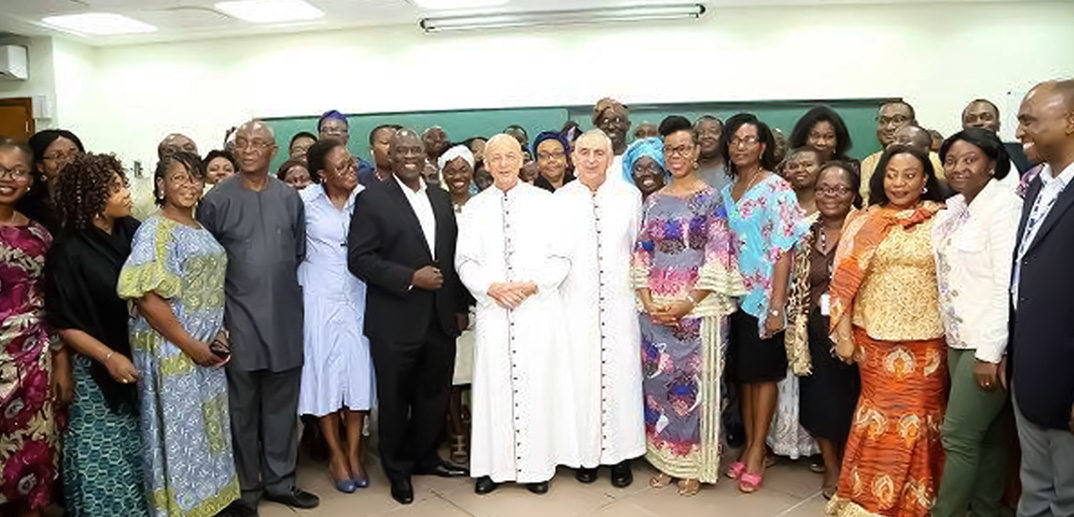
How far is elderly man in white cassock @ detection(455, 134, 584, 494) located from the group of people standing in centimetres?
1

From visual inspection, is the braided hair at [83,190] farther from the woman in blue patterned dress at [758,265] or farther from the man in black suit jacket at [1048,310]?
the man in black suit jacket at [1048,310]

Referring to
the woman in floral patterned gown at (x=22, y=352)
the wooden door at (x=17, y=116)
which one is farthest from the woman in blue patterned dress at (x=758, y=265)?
the wooden door at (x=17, y=116)

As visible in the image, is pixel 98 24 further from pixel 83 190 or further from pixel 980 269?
pixel 980 269

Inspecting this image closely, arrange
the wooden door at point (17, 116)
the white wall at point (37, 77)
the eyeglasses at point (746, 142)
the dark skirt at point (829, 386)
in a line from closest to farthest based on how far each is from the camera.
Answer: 1. the dark skirt at point (829, 386)
2. the eyeglasses at point (746, 142)
3. the white wall at point (37, 77)
4. the wooden door at point (17, 116)

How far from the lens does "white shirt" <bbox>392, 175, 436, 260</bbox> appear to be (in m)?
3.34

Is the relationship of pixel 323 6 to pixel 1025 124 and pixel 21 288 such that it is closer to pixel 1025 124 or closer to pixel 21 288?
pixel 21 288

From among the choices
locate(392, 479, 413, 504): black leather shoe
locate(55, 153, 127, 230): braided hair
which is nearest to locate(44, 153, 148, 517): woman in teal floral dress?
locate(55, 153, 127, 230): braided hair

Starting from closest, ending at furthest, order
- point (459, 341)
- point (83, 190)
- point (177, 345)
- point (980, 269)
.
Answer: point (980, 269) < point (83, 190) < point (177, 345) < point (459, 341)

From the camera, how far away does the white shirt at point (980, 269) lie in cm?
242

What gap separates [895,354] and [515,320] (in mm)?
1633

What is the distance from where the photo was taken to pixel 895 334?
9.08 ft

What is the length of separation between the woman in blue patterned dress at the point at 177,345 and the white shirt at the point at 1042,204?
2.94 metres

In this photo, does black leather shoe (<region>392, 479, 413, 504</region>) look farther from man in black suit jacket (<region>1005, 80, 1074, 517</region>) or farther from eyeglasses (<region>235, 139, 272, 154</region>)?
man in black suit jacket (<region>1005, 80, 1074, 517</region>)

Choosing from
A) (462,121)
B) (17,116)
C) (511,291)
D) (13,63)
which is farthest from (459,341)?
(17,116)
